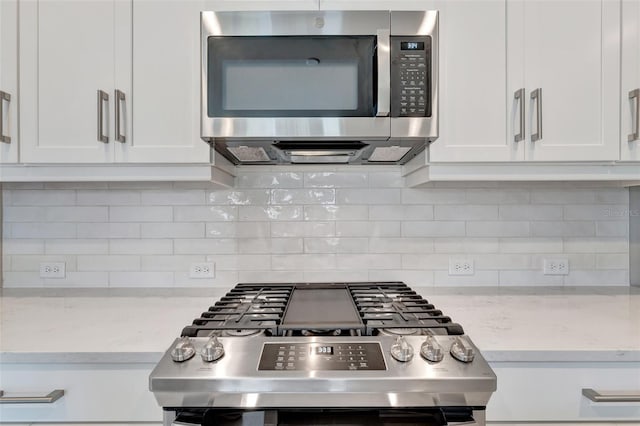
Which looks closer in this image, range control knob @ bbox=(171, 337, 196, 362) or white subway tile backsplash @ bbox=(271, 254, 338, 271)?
range control knob @ bbox=(171, 337, 196, 362)

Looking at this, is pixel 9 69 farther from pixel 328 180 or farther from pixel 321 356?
pixel 321 356

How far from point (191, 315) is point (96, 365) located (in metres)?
0.36

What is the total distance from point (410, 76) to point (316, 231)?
795 millimetres

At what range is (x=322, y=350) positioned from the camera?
979 millimetres

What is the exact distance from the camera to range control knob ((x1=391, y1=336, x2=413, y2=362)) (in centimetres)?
94

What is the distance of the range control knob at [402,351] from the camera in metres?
0.94

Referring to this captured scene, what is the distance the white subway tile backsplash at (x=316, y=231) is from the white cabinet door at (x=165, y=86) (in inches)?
13.9

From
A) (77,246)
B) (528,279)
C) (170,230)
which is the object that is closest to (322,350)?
(170,230)

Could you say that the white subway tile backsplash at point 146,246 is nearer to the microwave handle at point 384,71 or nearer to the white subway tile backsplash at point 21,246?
the white subway tile backsplash at point 21,246

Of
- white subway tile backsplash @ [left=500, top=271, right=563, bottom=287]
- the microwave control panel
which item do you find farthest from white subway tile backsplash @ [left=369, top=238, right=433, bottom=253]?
the microwave control panel

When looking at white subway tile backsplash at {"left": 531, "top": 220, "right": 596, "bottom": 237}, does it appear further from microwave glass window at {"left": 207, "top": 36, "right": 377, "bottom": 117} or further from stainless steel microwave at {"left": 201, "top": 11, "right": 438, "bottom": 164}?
microwave glass window at {"left": 207, "top": 36, "right": 377, "bottom": 117}

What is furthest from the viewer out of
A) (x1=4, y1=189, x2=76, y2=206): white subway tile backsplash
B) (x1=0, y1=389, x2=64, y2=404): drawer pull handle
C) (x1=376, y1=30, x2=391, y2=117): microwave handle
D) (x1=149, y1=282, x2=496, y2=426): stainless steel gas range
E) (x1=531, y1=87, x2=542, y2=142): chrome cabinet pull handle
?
(x1=4, y1=189, x2=76, y2=206): white subway tile backsplash

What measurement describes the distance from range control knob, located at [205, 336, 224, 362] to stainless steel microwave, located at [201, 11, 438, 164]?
2.04ft

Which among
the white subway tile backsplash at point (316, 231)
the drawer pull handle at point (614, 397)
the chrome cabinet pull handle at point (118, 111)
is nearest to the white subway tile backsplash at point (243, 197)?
the white subway tile backsplash at point (316, 231)
